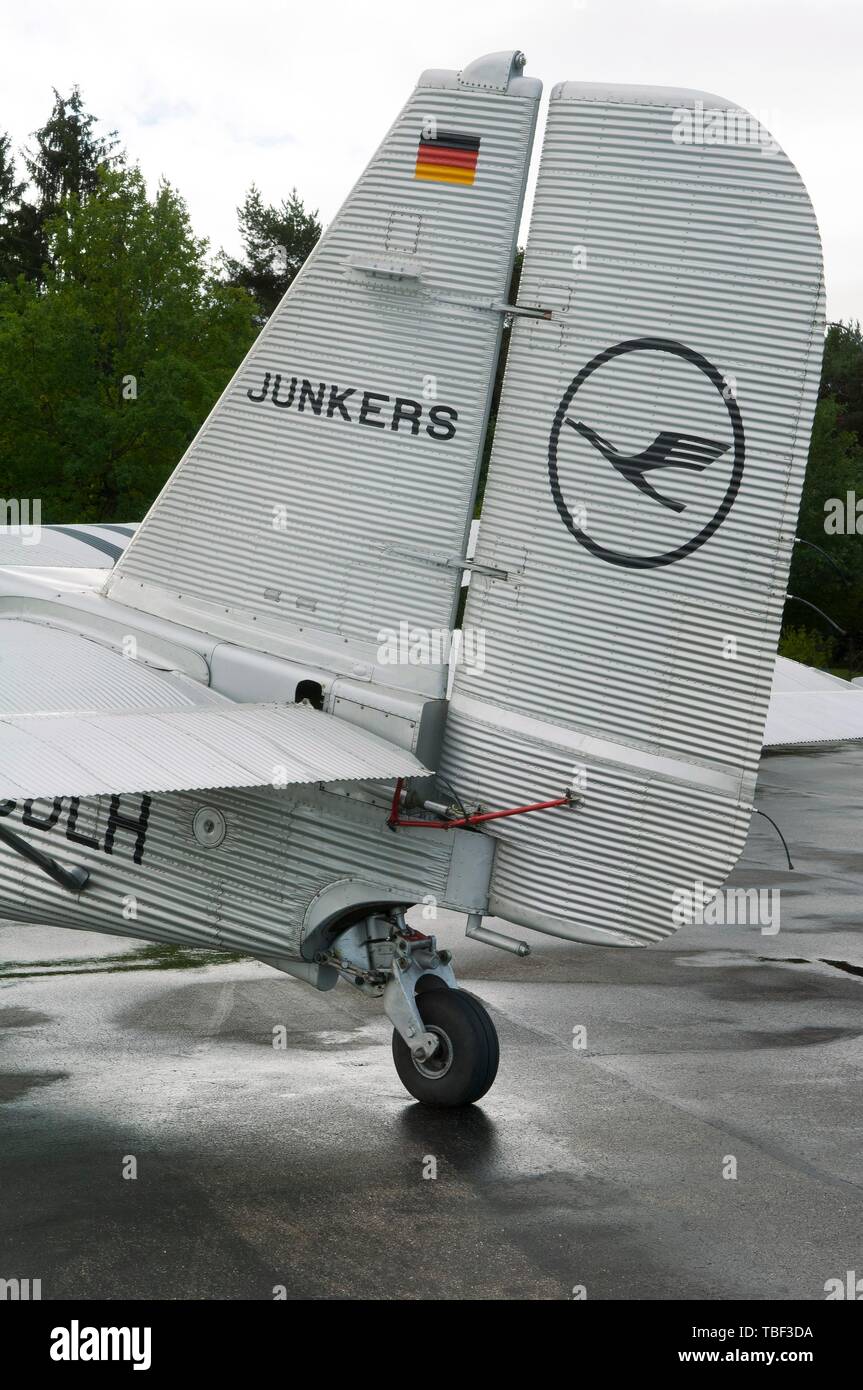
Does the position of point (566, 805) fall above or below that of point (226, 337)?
below

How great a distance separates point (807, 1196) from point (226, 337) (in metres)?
37.0

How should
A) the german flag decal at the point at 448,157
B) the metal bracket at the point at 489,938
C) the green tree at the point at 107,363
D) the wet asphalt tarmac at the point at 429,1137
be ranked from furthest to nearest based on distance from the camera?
1. the green tree at the point at 107,363
2. the metal bracket at the point at 489,938
3. the german flag decal at the point at 448,157
4. the wet asphalt tarmac at the point at 429,1137

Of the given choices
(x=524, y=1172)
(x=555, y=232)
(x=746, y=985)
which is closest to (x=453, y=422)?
(x=555, y=232)

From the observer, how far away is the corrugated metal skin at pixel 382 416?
7387 mm

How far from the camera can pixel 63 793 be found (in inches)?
212

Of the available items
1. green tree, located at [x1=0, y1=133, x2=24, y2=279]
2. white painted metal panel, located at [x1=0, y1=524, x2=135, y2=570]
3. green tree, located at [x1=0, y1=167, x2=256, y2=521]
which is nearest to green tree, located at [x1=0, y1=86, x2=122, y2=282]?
green tree, located at [x1=0, y1=133, x2=24, y2=279]

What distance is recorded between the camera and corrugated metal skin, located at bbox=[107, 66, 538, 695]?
739 cm

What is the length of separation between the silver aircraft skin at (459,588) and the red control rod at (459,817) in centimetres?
2

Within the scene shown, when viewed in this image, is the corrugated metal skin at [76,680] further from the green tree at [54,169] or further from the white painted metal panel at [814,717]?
the green tree at [54,169]

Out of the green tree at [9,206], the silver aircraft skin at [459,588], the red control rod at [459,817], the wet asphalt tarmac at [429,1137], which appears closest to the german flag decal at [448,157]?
the silver aircraft skin at [459,588]

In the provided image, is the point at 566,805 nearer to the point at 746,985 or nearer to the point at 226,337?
the point at 746,985

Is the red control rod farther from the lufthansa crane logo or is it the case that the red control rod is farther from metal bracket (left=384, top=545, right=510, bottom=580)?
the lufthansa crane logo

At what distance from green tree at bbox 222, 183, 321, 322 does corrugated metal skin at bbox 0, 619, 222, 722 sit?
61454mm

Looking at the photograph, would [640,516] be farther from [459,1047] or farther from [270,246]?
[270,246]
